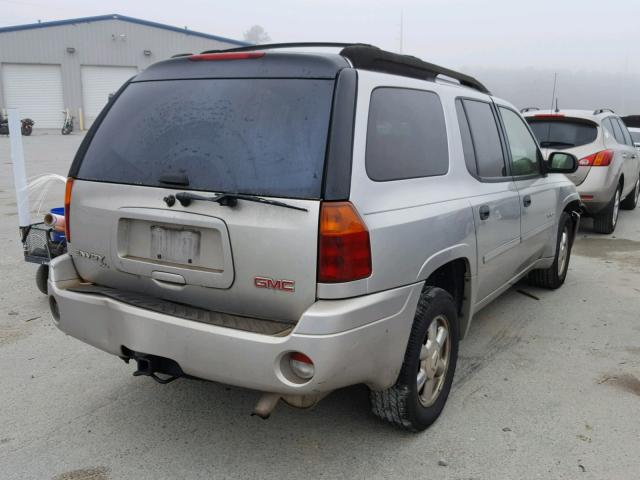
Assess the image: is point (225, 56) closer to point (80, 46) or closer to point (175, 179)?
point (175, 179)

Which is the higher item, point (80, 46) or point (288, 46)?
point (80, 46)

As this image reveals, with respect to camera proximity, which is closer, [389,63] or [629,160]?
[389,63]

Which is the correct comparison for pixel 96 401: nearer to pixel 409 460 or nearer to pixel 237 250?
pixel 237 250

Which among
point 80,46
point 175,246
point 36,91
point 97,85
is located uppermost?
point 80,46

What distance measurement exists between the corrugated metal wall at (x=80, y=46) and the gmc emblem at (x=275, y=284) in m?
37.1

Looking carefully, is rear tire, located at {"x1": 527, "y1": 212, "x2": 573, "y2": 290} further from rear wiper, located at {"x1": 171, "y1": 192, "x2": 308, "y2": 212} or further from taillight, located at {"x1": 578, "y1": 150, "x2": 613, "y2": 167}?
rear wiper, located at {"x1": 171, "y1": 192, "x2": 308, "y2": 212}

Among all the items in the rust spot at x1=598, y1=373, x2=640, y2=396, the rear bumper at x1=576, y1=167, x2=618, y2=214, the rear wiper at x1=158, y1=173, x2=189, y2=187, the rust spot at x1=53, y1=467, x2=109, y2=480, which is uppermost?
the rear wiper at x1=158, y1=173, x2=189, y2=187

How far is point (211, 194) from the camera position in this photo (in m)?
2.56

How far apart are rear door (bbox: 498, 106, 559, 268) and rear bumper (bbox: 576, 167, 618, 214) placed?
3.34 metres

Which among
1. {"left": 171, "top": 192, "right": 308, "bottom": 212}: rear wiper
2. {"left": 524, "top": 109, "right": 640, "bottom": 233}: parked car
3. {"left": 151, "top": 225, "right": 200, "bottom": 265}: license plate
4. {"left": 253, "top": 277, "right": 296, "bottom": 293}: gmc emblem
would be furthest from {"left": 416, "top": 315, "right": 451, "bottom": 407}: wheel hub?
{"left": 524, "top": 109, "right": 640, "bottom": 233}: parked car

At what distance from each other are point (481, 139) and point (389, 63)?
1087 millimetres

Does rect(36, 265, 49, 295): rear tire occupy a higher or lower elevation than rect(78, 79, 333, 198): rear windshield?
lower

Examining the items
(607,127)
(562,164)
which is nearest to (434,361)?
(562,164)

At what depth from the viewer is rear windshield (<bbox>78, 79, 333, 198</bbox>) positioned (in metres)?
2.48
